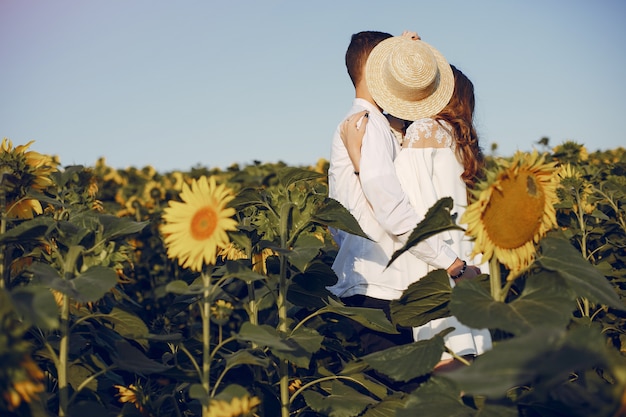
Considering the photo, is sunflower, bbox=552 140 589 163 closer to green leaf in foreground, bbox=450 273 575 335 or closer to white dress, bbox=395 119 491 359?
white dress, bbox=395 119 491 359

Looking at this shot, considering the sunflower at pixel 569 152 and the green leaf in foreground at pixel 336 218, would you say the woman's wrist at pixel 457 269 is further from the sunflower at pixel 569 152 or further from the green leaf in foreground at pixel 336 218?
the sunflower at pixel 569 152

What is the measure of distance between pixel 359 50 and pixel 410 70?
14.3 inches

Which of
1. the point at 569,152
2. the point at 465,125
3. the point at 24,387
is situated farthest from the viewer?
the point at 569,152

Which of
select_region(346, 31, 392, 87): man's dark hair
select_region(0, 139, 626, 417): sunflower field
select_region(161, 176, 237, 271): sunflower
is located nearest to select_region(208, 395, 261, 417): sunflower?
select_region(0, 139, 626, 417): sunflower field

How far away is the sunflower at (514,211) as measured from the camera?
6.49 feet

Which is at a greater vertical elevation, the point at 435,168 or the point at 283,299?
the point at 435,168

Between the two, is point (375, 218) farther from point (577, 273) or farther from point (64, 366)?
point (64, 366)

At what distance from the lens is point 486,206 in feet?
6.48

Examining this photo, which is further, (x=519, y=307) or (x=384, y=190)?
(x=384, y=190)

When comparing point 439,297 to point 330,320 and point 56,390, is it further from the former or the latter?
point 56,390

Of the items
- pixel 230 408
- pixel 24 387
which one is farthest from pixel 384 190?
pixel 24 387

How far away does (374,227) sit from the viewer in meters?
3.07

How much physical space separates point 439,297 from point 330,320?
82 cm

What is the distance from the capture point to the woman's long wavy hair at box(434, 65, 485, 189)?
313cm
